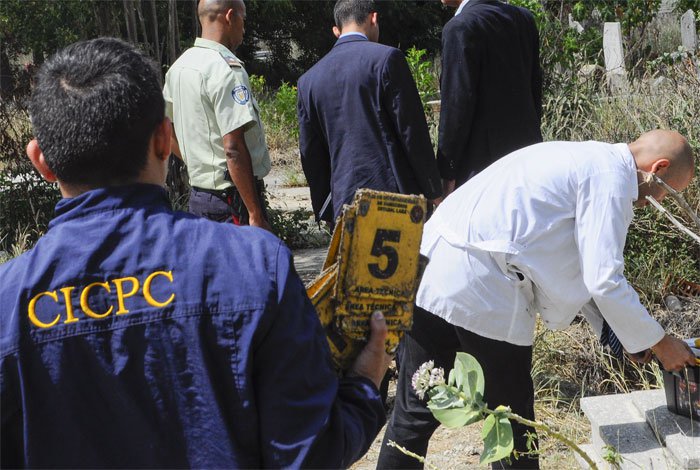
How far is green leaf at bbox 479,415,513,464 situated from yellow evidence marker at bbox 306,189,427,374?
1.81 feet

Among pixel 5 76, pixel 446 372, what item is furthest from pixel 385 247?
pixel 5 76

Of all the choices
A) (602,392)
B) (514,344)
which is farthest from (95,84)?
(602,392)

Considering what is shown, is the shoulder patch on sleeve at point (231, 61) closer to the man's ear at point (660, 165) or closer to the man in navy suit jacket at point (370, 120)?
the man in navy suit jacket at point (370, 120)

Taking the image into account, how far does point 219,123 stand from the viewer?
13.4 ft

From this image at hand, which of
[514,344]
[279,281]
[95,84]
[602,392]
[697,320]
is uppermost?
[95,84]

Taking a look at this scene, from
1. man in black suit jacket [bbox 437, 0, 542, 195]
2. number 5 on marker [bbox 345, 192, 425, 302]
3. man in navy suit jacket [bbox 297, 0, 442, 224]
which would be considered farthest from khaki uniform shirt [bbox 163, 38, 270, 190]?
number 5 on marker [bbox 345, 192, 425, 302]

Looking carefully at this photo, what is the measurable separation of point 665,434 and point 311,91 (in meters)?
2.22

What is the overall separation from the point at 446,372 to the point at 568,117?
3744 mm

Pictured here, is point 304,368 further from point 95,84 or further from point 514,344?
point 514,344

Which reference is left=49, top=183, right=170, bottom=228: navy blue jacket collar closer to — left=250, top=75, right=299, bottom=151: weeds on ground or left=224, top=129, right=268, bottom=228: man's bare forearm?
left=224, top=129, right=268, bottom=228: man's bare forearm

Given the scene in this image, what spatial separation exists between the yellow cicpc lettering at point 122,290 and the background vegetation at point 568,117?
258 cm

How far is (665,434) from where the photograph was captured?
10.2 ft

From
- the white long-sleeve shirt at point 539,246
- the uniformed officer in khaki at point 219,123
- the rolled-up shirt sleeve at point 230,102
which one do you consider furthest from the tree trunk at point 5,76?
the white long-sleeve shirt at point 539,246

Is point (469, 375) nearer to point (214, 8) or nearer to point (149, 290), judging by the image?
point (149, 290)
